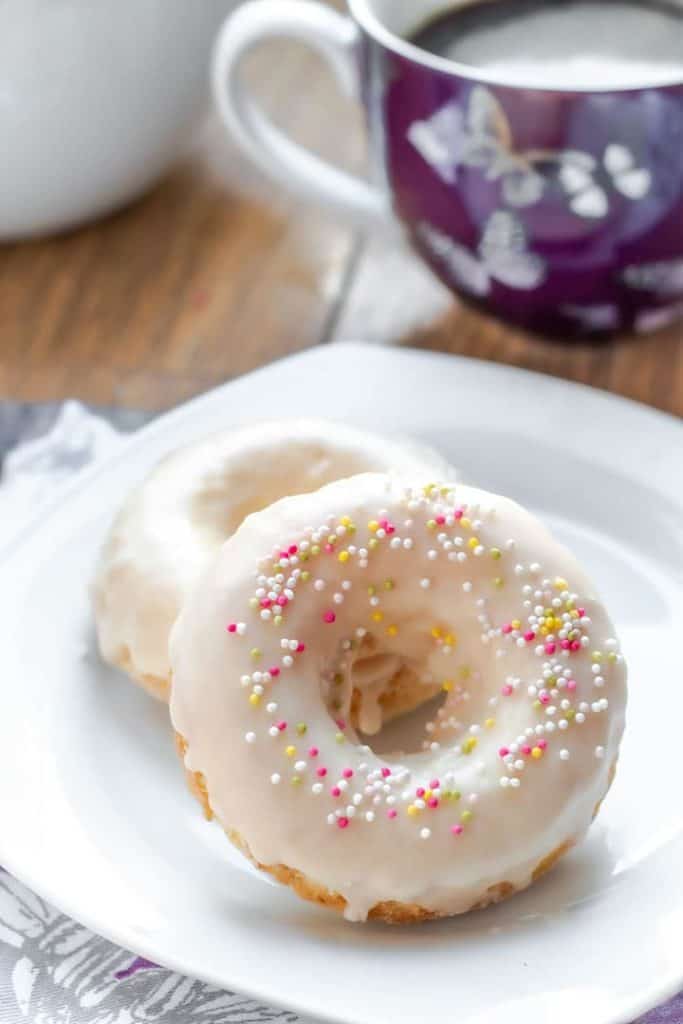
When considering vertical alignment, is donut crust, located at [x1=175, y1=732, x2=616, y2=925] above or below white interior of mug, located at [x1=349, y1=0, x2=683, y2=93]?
below

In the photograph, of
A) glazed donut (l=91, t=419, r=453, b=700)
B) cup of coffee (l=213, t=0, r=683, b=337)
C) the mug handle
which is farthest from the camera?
the mug handle

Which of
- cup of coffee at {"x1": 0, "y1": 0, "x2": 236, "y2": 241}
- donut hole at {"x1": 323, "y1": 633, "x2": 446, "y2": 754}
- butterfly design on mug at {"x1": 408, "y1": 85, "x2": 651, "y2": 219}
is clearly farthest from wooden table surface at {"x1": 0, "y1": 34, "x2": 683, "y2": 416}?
donut hole at {"x1": 323, "y1": 633, "x2": 446, "y2": 754}

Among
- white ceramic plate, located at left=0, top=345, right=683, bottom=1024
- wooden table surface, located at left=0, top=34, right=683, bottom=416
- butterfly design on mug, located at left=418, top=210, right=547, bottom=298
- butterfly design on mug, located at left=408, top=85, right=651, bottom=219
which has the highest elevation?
butterfly design on mug, located at left=408, top=85, right=651, bottom=219

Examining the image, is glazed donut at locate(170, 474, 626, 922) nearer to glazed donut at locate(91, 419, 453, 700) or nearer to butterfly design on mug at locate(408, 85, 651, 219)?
glazed donut at locate(91, 419, 453, 700)

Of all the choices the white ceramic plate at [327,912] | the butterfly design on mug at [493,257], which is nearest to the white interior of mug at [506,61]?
the butterfly design on mug at [493,257]

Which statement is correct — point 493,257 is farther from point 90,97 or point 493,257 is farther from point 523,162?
point 90,97
